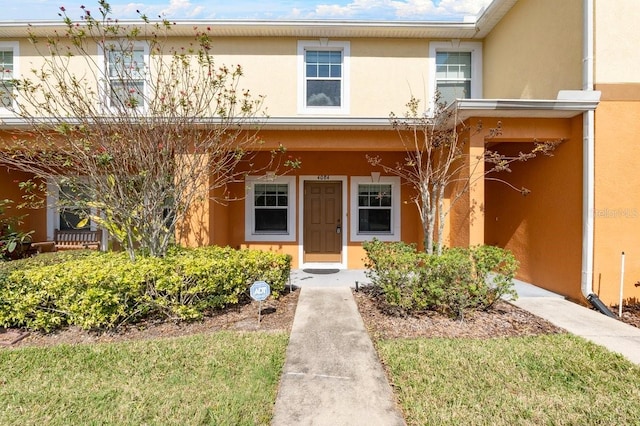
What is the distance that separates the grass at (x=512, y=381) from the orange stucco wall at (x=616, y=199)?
230 centimetres

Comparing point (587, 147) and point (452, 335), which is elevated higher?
point (587, 147)

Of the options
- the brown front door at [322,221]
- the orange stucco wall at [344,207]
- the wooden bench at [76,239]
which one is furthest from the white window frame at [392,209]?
the wooden bench at [76,239]

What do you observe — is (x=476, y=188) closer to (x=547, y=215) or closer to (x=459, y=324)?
(x=547, y=215)

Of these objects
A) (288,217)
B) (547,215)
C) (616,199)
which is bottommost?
(288,217)

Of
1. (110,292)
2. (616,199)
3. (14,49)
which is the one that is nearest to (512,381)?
(616,199)

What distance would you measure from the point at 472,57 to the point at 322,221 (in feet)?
18.9

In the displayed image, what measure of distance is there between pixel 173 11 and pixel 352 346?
27.2ft

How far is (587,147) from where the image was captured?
17.6 feet

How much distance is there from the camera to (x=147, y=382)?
3.02 m

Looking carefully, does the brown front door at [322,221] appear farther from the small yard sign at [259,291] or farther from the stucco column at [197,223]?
the small yard sign at [259,291]

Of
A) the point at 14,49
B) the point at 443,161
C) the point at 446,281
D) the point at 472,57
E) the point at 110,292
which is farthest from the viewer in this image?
the point at 472,57

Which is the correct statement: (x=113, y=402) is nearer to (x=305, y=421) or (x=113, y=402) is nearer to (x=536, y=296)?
(x=305, y=421)

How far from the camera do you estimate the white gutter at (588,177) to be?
5.30m

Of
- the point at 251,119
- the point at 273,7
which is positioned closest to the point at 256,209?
the point at 251,119
